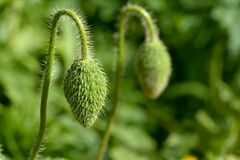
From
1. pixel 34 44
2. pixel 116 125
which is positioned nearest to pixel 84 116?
pixel 116 125

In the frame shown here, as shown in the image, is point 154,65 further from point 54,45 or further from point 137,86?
point 137,86

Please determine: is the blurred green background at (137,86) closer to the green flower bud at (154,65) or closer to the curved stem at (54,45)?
the green flower bud at (154,65)

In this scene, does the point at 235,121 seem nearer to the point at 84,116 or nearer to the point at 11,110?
the point at 11,110

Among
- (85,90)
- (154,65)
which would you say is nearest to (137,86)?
(154,65)

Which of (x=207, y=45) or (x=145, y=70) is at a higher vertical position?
(x=207, y=45)

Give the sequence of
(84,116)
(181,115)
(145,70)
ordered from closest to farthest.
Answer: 1. (84,116)
2. (145,70)
3. (181,115)

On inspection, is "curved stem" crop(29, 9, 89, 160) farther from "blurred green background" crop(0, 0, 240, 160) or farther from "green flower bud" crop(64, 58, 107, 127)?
"blurred green background" crop(0, 0, 240, 160)

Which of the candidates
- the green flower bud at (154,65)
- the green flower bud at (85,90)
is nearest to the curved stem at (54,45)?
the green flower bud at (85,90)

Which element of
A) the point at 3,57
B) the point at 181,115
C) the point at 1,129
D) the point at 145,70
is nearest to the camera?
the point at 145,70
